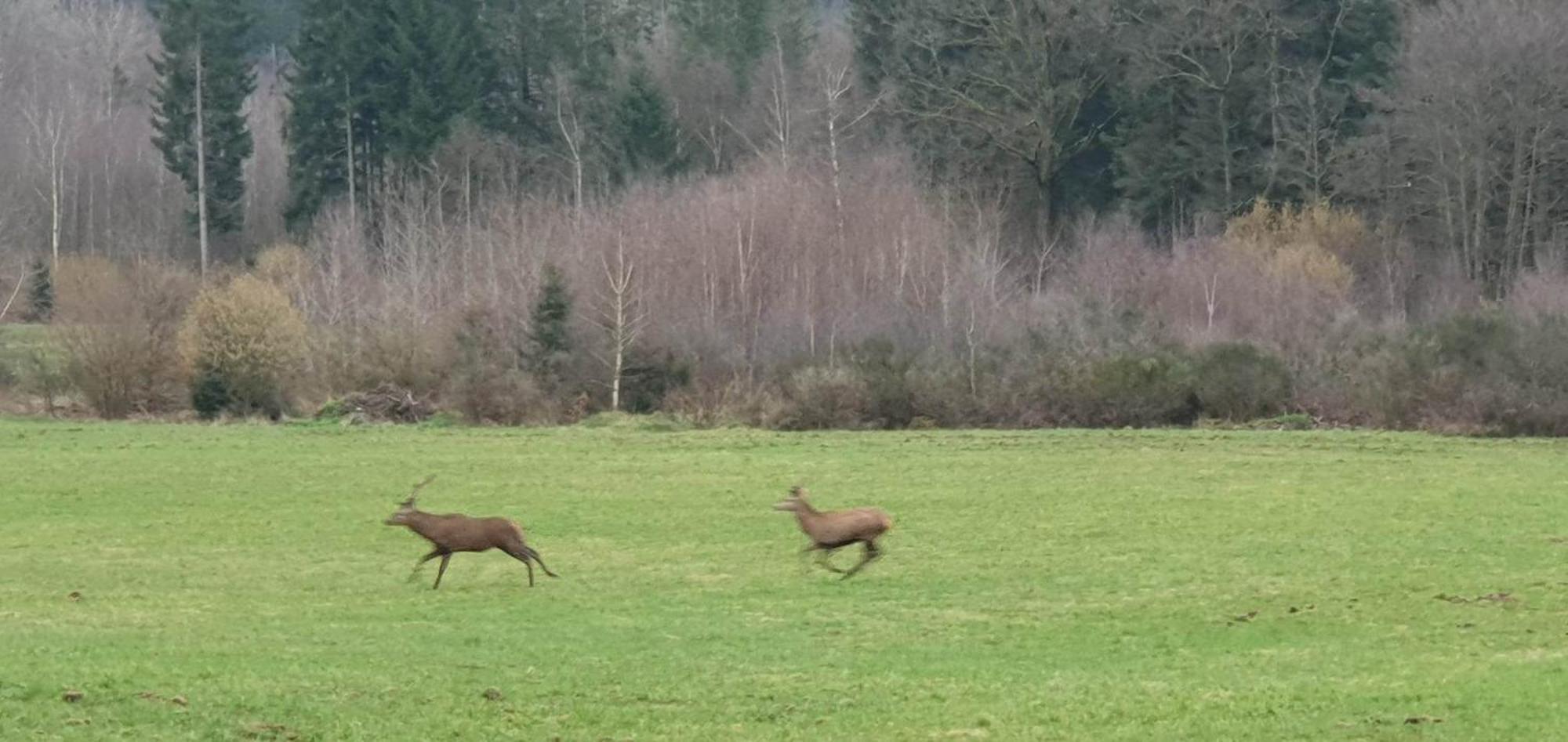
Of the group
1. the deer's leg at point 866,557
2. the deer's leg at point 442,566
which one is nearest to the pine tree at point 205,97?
the deer's leg at point 442,566

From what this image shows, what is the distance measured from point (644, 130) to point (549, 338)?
1246 inches

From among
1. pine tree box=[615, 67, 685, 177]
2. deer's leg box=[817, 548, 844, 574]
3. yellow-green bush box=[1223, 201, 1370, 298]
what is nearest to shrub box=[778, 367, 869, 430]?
yellow-green bush box=[1223, 201, 1370, 298]

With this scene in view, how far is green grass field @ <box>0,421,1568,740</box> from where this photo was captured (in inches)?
544

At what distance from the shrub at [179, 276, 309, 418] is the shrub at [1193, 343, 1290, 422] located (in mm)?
25788

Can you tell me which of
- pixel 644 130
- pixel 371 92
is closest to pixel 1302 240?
pixel 644 130

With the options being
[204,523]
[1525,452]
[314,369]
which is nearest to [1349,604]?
[204,523]

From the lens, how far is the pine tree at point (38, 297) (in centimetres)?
8200

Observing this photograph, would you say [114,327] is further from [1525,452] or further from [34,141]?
[34,141]

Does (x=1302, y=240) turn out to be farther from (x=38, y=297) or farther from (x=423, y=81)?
(x=38, y=297)

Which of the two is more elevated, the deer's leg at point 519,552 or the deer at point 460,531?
the deer at point 460,531

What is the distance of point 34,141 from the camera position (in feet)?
341

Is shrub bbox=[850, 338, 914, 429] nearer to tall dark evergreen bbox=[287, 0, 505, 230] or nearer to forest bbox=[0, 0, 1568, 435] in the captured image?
forest bbox=[0, 0, 1568, 435]

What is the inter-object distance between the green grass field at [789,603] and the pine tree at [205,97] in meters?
52.3

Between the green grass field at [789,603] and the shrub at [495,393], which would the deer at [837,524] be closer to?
the green grass field at [789,603]
